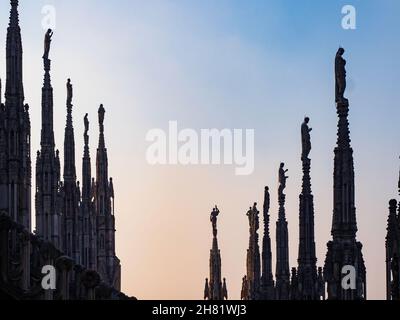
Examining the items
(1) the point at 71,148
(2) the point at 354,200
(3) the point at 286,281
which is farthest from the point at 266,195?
(2) the point at 354,200

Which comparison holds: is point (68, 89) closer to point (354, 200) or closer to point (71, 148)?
point (71, 148)

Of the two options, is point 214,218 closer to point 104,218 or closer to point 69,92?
point 104,218

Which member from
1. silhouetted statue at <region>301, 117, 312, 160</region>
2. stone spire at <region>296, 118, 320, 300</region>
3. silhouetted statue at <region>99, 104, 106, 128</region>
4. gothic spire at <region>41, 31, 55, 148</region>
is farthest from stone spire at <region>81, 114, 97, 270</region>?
silhouetted statue at <region>301, 117, 312, 160</region>

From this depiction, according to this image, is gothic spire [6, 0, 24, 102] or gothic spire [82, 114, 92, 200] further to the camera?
gothic spire [82, 114, 92, 200]

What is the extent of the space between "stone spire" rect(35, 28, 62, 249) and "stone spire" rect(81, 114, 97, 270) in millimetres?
7676

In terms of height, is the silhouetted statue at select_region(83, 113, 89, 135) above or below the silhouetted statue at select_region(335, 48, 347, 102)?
above

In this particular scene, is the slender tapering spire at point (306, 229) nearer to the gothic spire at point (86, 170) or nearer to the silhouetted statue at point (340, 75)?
the silhouetted statue at point (340, 75)

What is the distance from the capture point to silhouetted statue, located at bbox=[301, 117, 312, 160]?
35.7 metres

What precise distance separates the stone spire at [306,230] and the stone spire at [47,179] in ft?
30.8

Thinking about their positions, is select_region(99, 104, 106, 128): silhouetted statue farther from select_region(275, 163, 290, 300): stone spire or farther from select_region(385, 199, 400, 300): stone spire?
select_region(385, 199, 400, 300): stone spire

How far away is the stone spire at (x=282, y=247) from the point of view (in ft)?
156

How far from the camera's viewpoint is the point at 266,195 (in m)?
53.3
